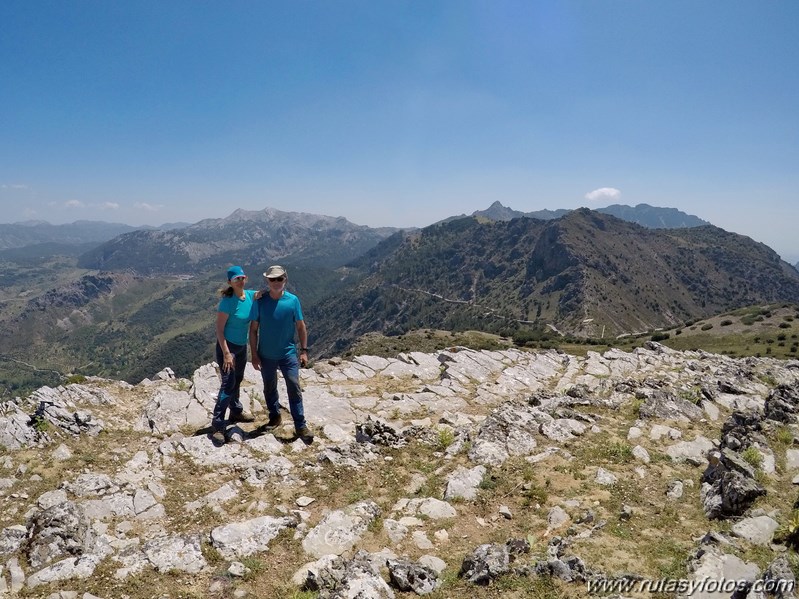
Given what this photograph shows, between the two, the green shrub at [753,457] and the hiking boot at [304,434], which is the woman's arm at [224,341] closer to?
the hiking boot at [304,434]

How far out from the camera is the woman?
10.8m

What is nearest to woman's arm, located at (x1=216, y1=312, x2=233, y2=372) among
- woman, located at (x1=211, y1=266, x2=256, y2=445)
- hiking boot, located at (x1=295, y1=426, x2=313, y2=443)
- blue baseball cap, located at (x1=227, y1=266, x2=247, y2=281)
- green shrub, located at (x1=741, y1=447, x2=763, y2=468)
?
woman, located at (x1=211, y1=266, x2=256, y2=445)

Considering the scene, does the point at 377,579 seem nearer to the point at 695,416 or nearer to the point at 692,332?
the point at 695,416

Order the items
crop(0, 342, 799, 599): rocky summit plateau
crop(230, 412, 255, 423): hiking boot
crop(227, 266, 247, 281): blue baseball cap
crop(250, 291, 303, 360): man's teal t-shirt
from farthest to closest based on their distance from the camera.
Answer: crop(230, 412, 255, 423): hiking boot
crop(250, 291, 303, 360): man's teal t-shirt
crop(227, 266, 247, 281): blue baseball cap
crop(0, 342, 799, 599): rocky summit plateau

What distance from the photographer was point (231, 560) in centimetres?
688

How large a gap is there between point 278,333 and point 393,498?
5023 millimetres

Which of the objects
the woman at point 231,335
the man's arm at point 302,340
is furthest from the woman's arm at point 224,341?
the man's arm at point 302,340

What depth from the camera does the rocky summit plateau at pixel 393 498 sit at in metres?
6.23

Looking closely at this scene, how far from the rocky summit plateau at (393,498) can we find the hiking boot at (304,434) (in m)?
0.17

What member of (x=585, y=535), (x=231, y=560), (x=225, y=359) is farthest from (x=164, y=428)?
(x=585, y=535)

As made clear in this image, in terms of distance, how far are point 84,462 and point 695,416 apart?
18.8 m

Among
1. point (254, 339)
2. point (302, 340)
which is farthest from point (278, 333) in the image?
point (302, 340)

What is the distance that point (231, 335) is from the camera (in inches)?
440

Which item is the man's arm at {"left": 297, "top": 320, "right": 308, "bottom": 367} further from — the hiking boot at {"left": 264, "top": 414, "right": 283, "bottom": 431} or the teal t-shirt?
the hiking boot at {"left": 264, "top": 414, "right": 283, "bottom": 431}
